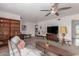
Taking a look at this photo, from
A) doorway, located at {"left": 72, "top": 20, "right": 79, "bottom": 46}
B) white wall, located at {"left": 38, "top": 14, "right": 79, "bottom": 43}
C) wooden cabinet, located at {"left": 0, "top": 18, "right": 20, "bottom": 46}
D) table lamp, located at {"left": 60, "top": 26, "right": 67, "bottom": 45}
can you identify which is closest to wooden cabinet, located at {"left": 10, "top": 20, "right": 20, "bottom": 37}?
wooden cabinet, located at {"left": 0, "top": 18, "right": 20, "bottom": 46}

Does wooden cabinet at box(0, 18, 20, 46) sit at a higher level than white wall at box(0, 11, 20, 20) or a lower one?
lower

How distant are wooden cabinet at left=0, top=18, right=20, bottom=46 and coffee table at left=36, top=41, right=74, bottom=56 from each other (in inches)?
17.7

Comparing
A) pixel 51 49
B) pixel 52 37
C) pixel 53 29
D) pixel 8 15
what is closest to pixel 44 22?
pixel 53 29

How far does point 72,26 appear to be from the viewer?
2.45 m

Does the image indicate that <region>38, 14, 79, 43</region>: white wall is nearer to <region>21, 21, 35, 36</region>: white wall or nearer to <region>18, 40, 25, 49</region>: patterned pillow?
<region>21, 21, 35, 36</region>: white wall

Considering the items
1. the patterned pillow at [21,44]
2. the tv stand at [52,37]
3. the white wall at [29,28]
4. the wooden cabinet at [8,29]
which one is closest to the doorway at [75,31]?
the tv stand at [52,37]

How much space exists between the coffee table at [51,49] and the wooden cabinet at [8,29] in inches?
17.7

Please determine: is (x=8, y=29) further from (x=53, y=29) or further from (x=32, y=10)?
(x=53, y=29)

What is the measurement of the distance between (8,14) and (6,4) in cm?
18

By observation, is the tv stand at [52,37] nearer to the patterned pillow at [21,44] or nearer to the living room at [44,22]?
the living room at [44,22]

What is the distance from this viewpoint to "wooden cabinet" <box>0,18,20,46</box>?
2.39 meters

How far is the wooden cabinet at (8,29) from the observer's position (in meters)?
2.39

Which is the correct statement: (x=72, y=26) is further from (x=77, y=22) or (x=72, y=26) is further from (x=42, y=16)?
(x=42, y=16)

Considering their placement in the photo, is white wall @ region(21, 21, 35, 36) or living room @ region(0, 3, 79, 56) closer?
living room @ region(0, 3, 79, 56)
